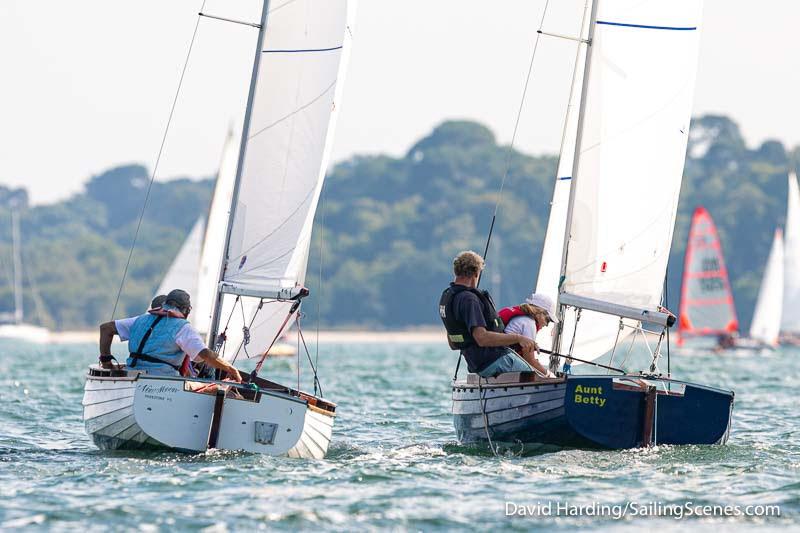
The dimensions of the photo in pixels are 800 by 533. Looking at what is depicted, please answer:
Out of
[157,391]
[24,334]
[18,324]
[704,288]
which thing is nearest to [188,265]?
[704,288]

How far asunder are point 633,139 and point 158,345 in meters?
4.79

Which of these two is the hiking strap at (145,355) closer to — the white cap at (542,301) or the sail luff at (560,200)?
the white cap at (542,301)

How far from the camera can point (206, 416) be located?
11641mm

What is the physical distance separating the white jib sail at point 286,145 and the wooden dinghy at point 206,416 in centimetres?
188

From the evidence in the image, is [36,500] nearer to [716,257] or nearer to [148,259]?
[716,257]

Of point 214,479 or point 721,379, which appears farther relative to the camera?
point 721,379

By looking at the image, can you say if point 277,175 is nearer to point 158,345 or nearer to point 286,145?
point 286,145

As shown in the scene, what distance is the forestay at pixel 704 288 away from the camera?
50.2m

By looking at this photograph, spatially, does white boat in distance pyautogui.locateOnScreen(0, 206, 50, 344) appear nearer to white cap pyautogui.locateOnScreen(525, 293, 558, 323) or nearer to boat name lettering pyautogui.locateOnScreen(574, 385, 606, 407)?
white cap pyautogui.locateOnScreen(525, 293, 558, 323)

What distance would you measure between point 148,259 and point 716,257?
69.0 metres

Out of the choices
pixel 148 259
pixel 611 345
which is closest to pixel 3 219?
pixel 148 259

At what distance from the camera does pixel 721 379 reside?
3072 cm

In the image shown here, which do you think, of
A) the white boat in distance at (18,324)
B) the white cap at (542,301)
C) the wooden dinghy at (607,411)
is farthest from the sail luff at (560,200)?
the white boat in distance at (18,324)

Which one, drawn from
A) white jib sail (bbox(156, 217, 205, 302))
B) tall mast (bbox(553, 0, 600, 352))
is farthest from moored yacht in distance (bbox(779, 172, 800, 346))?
tall mast (bbox(553, 0, 600, 352))
